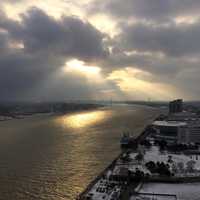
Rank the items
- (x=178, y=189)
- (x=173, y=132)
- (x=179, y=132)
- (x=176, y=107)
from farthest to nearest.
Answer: (x=176, y=107) < (x=173, y=132) < (x=179, y=132) < (x=178, y=189)

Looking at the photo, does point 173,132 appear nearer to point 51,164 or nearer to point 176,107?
point 51,164

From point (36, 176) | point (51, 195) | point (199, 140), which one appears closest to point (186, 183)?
point (51, 195)

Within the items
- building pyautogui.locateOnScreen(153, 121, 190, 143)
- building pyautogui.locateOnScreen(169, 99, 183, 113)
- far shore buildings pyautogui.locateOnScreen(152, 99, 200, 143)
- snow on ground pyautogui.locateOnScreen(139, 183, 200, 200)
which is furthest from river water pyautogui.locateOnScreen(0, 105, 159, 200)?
building pyautogui.locateOnScreen(169, 99, 183, 113)

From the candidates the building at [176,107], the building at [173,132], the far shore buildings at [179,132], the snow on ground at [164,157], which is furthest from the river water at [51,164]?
the building at [176,107]

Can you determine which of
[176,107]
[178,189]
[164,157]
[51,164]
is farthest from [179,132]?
[176,107]

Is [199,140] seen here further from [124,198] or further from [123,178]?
[124,198]

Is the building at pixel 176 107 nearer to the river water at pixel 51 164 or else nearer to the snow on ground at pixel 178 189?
the river water at pixel 51 164

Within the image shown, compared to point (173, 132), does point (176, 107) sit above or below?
above

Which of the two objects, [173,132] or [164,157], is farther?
[173,132]
